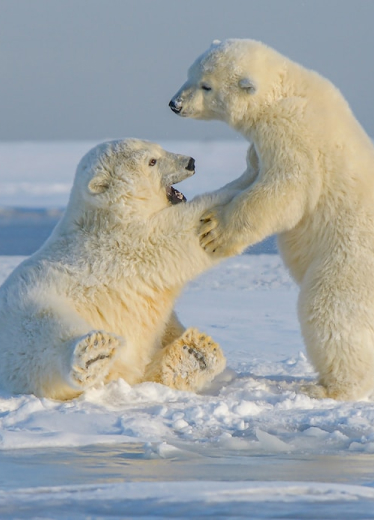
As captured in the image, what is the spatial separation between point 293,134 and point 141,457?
1.92 meters

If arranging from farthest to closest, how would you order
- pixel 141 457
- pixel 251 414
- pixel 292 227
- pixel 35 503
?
pixel 292 227, pixel 251 414, pixel 141 457, pixel 35 503

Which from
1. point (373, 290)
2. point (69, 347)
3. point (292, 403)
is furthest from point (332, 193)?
point (69, 347)

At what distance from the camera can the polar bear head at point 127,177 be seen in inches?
181

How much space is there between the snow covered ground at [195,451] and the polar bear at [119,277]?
0.20 meters

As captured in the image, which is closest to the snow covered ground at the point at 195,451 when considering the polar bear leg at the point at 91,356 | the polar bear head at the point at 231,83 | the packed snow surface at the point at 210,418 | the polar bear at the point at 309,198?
the packed snow surface at the point at 210,418

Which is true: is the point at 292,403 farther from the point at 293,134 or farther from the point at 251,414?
the point at 293,134

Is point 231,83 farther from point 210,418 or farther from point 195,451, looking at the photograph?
point 195,451

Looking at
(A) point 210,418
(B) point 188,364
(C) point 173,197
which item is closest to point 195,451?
(A) point 210,418

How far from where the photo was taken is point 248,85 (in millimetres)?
4684

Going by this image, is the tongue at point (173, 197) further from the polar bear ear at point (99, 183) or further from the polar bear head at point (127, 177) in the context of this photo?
the polar bear ear at point (99, 183)

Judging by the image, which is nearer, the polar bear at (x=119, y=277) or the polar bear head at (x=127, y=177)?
the polar bear at (x=119, y=277)

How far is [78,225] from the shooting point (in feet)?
15.3

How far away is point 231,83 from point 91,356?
1.74 metres

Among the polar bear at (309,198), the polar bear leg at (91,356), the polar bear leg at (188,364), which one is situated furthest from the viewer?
the polar bear leg at (188,364)
